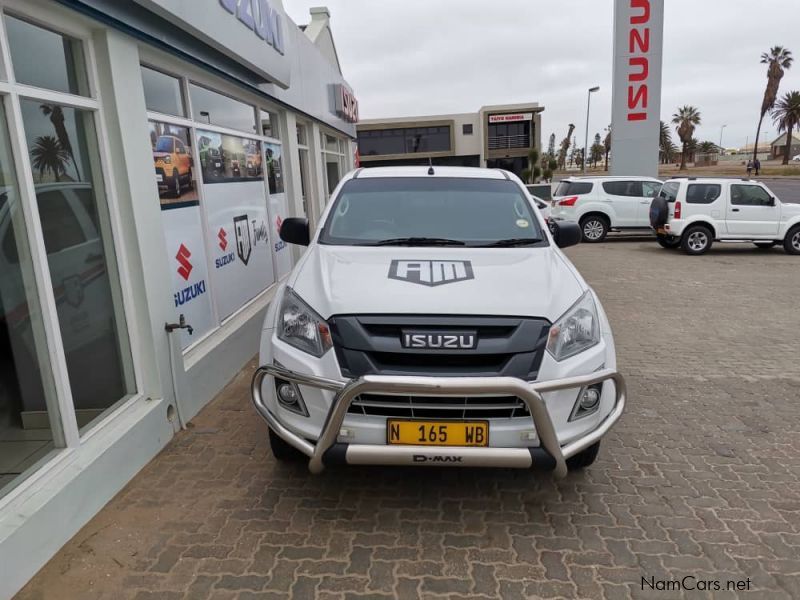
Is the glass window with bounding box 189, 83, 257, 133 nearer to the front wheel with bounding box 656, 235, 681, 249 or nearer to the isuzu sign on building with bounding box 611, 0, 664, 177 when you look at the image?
the front wheel with bounding box 656, 235, 681, 249

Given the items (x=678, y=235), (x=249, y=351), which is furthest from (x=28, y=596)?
(x=678, y=235)

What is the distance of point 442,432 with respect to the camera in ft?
8.95

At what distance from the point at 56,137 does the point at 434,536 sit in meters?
3.06

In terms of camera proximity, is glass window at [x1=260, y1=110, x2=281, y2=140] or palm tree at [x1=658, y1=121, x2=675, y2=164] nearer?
glass window at [x1=260, y1=110, x2=281, y2=140]

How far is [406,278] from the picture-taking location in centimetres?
312

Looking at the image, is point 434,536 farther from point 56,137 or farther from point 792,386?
point 792,386

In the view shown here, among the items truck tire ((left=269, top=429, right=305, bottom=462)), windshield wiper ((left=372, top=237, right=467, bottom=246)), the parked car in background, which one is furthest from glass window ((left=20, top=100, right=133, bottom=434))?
windshield wiper ((left=372, top=237, right=467, bottom=246))

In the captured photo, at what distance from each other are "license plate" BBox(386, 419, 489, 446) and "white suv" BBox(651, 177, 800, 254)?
11.7 m

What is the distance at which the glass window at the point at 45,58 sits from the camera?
298 cm

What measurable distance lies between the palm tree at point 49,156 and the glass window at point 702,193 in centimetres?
1253

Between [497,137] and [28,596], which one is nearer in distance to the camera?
[28,596]

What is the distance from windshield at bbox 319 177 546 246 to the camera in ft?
12.7

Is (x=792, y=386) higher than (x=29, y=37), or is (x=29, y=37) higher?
(x=29, y=37)

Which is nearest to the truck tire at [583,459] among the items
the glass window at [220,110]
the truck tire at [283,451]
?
the truck tire at [283,451]
